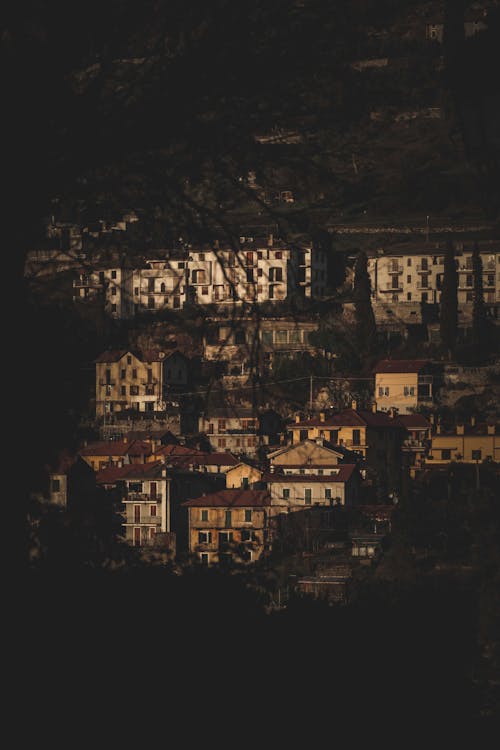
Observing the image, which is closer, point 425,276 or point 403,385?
point 403,385

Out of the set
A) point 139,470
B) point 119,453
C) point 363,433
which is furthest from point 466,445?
point 139,470

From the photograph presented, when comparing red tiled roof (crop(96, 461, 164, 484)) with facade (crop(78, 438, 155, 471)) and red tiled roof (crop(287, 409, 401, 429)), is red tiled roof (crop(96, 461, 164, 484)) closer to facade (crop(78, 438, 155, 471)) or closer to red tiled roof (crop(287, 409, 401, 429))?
facade (crop(78, 438, 155, 471))

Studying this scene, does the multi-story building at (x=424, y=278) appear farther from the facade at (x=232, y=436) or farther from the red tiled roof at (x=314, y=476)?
the red tiled roof at (x=314, y=476)

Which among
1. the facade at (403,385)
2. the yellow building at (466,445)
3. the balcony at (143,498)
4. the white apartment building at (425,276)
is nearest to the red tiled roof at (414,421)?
the facade at (403,385)

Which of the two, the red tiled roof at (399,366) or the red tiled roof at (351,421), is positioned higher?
the red tiled roof at (399,366)

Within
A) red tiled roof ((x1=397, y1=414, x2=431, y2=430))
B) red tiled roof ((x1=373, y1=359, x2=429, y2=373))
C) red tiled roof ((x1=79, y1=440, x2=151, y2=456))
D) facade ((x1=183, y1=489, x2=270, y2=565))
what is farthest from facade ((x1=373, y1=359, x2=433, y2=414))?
facade ((x1=183, y1=489, x2=270, y2=565))

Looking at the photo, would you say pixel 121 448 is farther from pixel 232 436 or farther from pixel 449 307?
pixel 449 307
